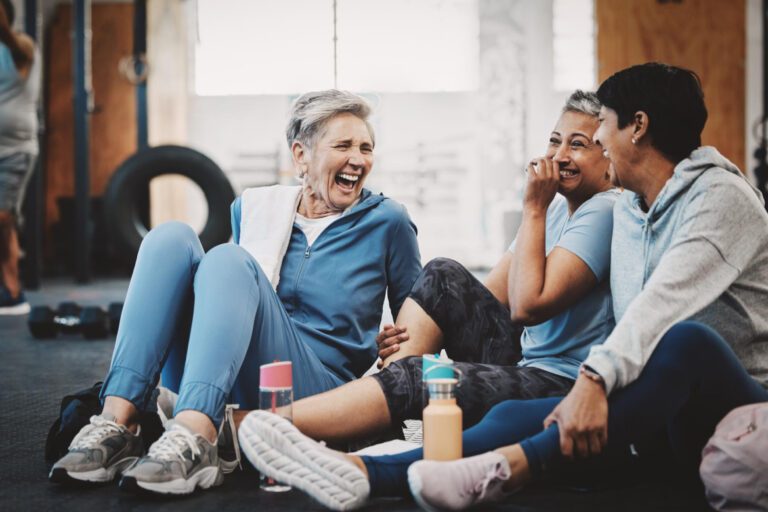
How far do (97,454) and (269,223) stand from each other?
59 centimetres

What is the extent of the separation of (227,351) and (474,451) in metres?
0.44

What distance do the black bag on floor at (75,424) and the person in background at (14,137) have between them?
3.20 meters

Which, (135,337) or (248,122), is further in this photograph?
(248,122)

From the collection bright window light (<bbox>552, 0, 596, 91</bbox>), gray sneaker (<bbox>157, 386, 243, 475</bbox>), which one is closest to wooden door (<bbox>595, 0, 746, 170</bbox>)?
bright window light (<bbox>552, 0, 596, 91</bbox>)

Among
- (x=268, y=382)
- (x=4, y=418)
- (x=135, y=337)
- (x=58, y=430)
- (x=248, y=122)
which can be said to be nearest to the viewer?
(x=268, y=382)

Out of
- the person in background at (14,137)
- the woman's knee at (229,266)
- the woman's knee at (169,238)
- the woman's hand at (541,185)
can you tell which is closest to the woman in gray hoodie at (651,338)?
the woman's hand at (541,185)

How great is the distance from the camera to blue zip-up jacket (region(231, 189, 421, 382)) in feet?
5.73

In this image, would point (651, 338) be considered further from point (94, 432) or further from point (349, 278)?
point (94, 432)

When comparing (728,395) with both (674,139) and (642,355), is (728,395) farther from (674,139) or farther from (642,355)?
(674,139)

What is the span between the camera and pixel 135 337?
4.97 ft

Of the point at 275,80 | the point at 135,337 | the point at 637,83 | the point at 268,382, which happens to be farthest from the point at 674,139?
the point at 275,80

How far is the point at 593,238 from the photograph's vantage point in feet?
5.01

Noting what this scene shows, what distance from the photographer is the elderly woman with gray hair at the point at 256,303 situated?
4.69ft

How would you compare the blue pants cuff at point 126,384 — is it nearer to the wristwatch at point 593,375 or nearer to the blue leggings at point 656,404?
the blue leggings at point 656,404
